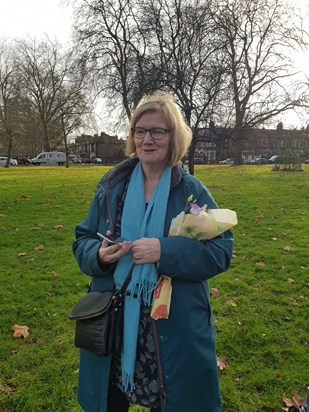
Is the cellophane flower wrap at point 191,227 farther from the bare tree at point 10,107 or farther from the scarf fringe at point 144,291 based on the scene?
the bare tree at point 10,107

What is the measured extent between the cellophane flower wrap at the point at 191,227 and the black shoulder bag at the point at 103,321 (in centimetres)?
21

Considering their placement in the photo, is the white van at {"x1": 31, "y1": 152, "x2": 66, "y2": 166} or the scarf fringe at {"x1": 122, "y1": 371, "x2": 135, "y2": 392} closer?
the scarf fringe at {"x1": 122, "y1": 371, "x2": 135, "y2": 392}

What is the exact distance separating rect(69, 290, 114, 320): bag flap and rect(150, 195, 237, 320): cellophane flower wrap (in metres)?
0.26

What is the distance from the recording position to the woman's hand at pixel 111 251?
1.74 m

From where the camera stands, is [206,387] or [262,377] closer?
[206,387]

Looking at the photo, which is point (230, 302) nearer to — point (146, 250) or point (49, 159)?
point (146, 250)

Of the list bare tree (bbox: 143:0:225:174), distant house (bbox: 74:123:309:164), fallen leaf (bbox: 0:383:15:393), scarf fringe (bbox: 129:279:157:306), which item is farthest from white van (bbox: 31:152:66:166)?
scarf fringe (bbox: 129:279:157:306)

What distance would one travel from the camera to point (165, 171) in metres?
1.97

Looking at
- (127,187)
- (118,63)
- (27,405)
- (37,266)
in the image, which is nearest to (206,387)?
(127,187)

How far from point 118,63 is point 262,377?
2284 centimetres

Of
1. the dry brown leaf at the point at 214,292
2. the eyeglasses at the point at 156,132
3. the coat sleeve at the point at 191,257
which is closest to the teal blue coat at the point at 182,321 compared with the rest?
the coat sleeve at the point at 191,257

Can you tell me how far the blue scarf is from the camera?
179cm

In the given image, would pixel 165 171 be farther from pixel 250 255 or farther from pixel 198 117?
pixel 198 117

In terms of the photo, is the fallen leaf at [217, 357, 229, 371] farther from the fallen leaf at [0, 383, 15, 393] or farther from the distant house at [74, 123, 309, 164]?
the distant house at [74, 123, 309, 164]
